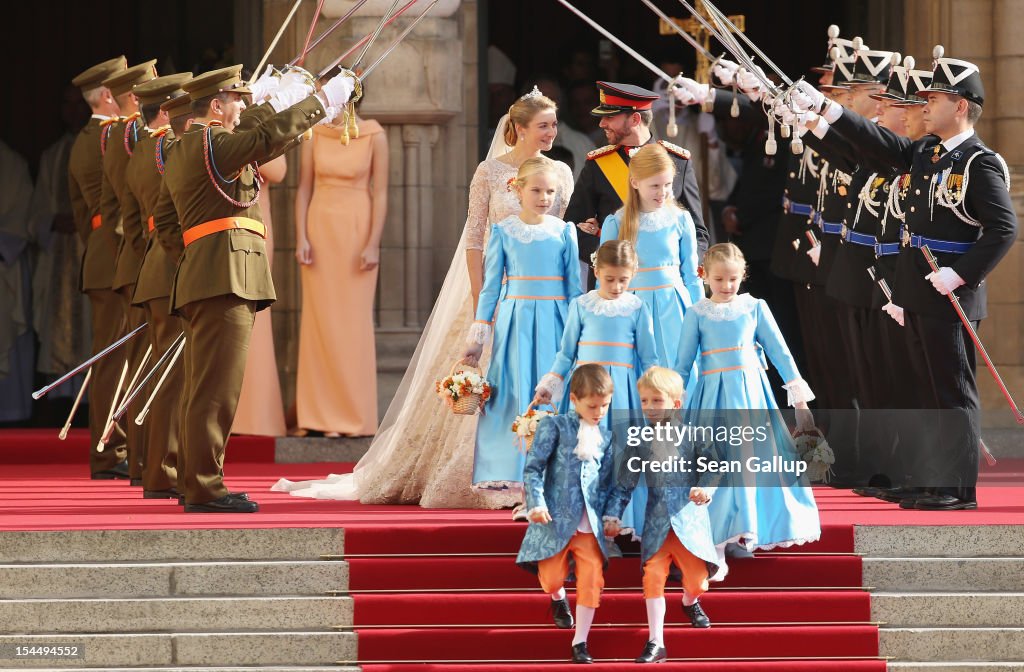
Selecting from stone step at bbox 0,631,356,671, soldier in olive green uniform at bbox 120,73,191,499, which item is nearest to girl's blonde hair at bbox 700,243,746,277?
stone step at bbox 0,631,356,671

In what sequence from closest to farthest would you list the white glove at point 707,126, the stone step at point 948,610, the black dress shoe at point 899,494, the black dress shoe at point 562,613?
the black dress shoe at point 562,613 → the stone step at point 948,610 → the black dress shoe at point 899,494 → the white glove at point 707,126

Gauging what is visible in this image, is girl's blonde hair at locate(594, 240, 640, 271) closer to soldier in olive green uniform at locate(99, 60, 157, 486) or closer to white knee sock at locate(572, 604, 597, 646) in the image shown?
white knee sock at locate(572, 604, 597, 646)

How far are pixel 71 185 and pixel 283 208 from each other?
151 centimetres

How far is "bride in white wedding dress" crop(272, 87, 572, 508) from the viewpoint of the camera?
774 cm

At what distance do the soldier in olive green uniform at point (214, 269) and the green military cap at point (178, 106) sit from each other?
97mm

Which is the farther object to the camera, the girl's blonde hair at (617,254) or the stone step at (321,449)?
the stone step at (321,449)

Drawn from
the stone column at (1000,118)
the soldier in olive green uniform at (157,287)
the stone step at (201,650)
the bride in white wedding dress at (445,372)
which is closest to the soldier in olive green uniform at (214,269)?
the soldier in olive green uniform at (157,287)

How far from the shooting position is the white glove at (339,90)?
715 centimetres

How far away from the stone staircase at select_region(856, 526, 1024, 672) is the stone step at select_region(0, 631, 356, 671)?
1.88m

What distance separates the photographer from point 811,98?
7.29 meters

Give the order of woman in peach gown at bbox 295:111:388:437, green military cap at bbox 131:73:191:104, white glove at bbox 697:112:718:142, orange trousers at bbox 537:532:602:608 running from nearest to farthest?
1. orange trousers at bbox 537:532:602:608
2. green military cap at bbox 131:73:191:104
3. woman in peach gown at bbox 295:111:388:437
4. white glove at bbox 697:112:718:142

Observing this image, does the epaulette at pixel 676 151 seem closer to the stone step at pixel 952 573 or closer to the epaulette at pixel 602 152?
the epaulette at pixel 602 152

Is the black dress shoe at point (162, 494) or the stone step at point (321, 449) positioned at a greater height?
the stone step at point (321, 449)

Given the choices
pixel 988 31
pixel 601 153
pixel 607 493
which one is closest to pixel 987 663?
pixel 607 493
